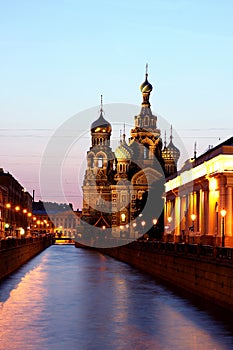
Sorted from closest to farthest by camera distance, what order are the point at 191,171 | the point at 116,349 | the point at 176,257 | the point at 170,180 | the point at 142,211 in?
the point at 116,349 → the point at 176,257 → the point at 191,171 → the point at 170,180 → the point at 142,211

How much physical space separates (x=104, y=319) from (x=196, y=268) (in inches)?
391

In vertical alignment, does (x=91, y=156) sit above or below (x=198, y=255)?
above

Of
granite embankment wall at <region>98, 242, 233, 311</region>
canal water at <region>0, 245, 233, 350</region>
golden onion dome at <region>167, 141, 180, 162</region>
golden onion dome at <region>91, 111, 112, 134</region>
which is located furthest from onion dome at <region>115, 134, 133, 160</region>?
canal water at <region>0, 245, 233, 350</region>

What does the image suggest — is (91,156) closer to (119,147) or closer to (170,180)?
(119,147)

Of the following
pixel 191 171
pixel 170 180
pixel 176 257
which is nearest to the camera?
pixel 176 257

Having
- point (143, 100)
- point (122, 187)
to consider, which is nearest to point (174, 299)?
point (122, 187)

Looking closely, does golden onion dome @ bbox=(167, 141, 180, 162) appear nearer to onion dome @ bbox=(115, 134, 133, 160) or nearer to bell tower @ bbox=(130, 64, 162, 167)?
bell tower @ bbox=(130, 64, 162, 167)

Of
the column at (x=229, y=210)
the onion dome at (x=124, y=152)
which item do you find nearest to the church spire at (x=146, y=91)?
the onion dome at (x=124, y=152)

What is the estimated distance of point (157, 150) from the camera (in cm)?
17412

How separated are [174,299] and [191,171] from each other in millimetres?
42832

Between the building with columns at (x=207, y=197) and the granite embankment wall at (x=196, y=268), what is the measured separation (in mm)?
5306

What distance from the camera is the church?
547 feet

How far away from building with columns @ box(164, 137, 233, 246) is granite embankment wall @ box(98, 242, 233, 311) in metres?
5.31

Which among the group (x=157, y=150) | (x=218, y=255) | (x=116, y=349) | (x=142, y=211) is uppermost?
(x=157, y=150)
